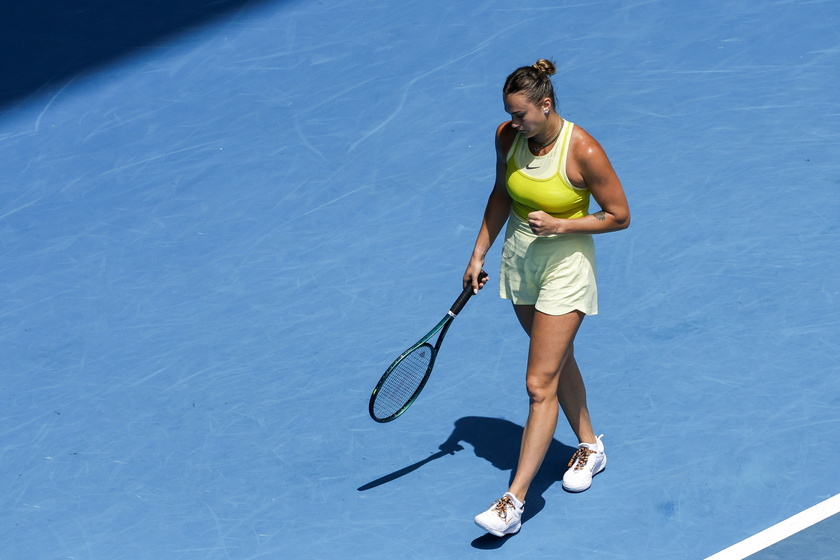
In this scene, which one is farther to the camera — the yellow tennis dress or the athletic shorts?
the athletic shorts

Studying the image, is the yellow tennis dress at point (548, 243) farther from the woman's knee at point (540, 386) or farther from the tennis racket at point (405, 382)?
the tennis racket at point (405, 382)

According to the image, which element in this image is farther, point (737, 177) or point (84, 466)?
point (737, 177)

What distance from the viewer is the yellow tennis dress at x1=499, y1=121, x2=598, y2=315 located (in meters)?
4.43

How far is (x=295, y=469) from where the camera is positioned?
529 centimetres

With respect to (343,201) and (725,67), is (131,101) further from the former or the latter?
(725,67)

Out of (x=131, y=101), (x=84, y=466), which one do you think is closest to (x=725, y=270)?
(x=84, y=466)

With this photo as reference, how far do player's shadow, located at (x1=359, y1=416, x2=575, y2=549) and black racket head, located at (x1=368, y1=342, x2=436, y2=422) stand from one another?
1.25 ft

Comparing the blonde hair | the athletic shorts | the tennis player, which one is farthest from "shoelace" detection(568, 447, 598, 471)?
the blonde hair

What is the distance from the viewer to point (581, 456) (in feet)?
16.5

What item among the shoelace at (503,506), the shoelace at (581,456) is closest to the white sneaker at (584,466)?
the shoelace at (581,456)

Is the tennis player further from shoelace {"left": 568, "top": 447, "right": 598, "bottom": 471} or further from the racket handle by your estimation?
shoelace {"left": 568, "top": 447, "right": 598, "bottom": 471}

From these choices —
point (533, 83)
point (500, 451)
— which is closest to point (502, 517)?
point (500, 451)

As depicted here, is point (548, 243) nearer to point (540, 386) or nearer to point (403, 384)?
point (540, 386)

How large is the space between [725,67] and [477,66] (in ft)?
6.53
